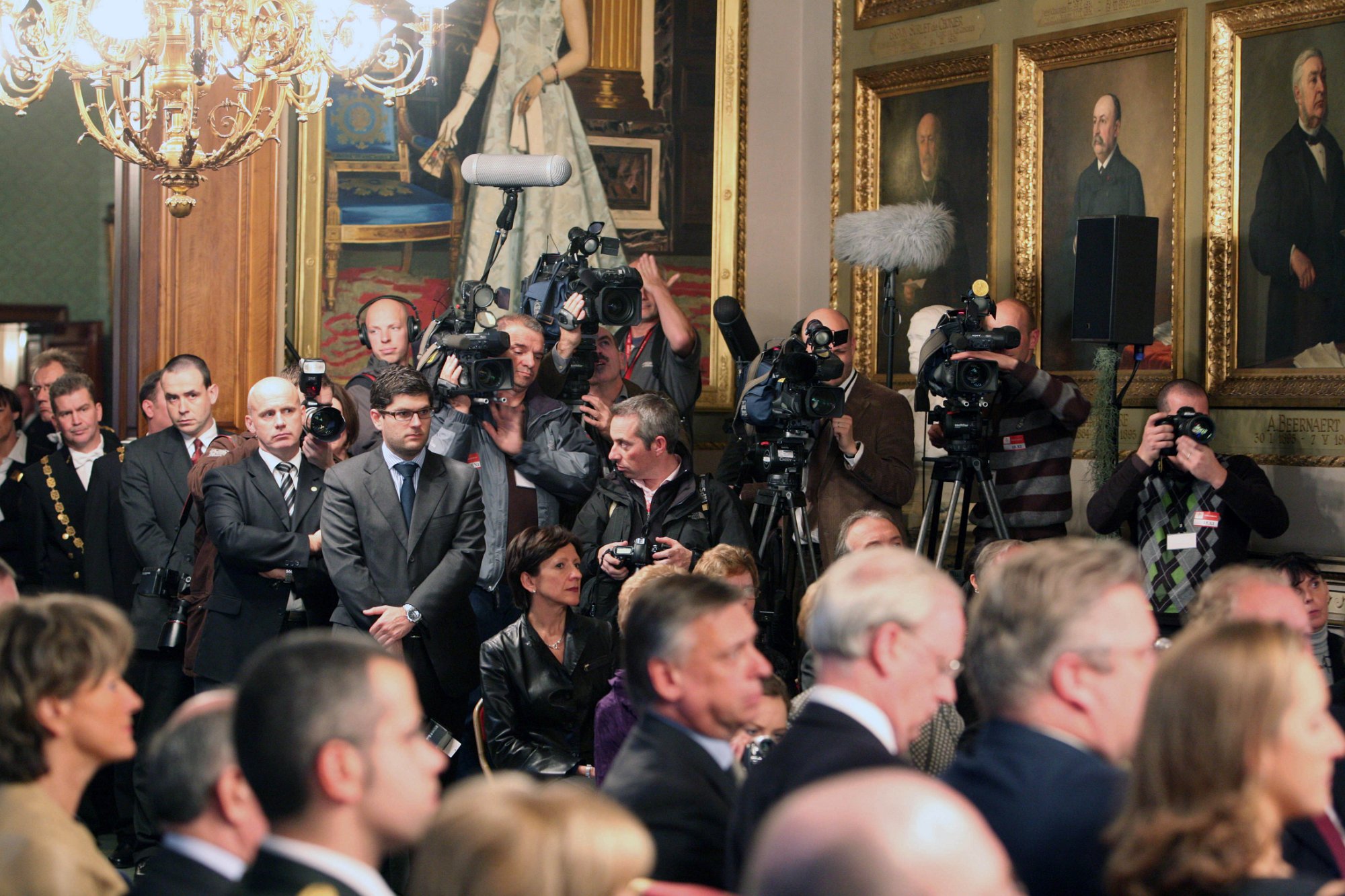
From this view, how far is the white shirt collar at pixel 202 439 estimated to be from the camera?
5660 millimetres

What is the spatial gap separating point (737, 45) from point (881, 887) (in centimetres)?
733

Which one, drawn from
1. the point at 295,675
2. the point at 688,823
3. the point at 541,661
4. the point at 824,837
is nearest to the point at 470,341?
the point at 541,661

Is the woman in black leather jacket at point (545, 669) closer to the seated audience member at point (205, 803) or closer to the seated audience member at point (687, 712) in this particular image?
the seated audience member at point (687, 712)

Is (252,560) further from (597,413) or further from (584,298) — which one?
(584,298)

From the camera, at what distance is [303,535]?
498cm

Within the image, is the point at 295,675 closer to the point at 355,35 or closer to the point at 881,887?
the point at 881,887

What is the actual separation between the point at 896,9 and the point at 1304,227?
2.52 meters

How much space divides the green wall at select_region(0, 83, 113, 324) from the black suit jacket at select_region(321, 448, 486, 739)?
666cm

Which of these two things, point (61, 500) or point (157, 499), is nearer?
point (157, 499)

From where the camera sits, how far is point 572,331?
5.68 metres

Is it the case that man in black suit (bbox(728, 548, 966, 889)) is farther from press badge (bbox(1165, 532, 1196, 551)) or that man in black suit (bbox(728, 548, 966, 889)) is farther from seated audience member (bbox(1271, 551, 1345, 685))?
press badge (bbox(1165, 532, 1196, 551))

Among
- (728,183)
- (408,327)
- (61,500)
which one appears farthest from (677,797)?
(728,183)

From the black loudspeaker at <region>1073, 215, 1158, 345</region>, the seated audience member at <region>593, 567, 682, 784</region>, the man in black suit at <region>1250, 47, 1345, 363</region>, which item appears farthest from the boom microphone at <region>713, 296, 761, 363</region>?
the seated audience member at <region>593, 567, 682, 784</region>

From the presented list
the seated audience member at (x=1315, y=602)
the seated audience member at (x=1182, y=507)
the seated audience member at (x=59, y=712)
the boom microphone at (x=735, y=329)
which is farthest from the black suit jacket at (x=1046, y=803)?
the boom microphone at (x=735, y=329)
